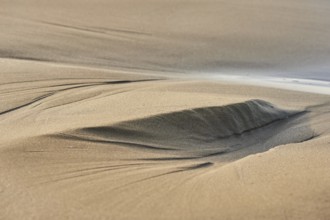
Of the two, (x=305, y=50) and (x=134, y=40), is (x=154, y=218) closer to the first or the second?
(x=134, y=40)

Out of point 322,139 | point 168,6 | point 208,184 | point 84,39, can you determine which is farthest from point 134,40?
point 208,184

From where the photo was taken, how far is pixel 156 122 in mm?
2186

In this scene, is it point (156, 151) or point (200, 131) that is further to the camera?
point (200, 131)

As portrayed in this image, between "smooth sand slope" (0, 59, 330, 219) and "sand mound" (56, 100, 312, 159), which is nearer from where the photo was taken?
"smooth sand slope" (0, 59, 330, 219)

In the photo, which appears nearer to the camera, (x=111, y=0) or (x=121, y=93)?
(x=121, y=93)

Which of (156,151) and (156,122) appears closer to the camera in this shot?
(156,151)

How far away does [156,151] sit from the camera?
2025mm

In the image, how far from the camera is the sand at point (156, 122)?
1700 millimetres

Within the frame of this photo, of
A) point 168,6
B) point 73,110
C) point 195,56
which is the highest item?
point 168,6

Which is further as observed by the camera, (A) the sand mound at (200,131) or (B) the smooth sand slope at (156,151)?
(A) the sand mound at (200,131)

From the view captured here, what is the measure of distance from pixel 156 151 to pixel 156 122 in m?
0.18

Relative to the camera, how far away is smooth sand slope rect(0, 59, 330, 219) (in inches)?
65.9

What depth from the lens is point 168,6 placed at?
471 cm

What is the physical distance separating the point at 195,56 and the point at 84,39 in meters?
0.65
